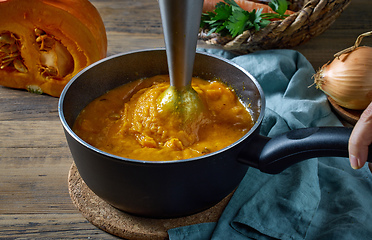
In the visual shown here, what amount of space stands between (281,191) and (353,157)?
15.0 inches

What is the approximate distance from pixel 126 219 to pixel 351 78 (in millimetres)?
862

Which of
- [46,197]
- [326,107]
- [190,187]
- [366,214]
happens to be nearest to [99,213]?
[46,197]

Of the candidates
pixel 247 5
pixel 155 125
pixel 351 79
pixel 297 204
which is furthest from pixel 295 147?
pixel 247 5

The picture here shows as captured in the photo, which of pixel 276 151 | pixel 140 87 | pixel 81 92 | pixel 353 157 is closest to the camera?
pixel 353 157

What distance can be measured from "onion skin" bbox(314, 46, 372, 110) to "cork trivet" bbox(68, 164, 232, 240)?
0.58 m

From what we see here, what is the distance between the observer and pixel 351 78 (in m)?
1.33

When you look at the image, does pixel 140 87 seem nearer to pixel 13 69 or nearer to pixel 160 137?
pixel 160 137

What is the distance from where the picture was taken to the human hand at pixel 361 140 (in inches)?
29.2

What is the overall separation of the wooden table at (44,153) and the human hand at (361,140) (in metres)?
0.61

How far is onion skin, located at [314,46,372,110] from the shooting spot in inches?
51.8

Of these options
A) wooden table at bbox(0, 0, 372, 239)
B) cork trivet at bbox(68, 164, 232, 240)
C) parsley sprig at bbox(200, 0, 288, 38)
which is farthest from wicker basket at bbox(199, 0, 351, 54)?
cork trivet at bbox(68, 164, 232, 240)

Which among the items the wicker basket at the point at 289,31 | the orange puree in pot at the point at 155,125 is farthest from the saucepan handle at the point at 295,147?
the wicker basket at the point at 289,31

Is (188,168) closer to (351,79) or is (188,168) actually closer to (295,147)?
(295,147)

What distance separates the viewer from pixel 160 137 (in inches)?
41.3
